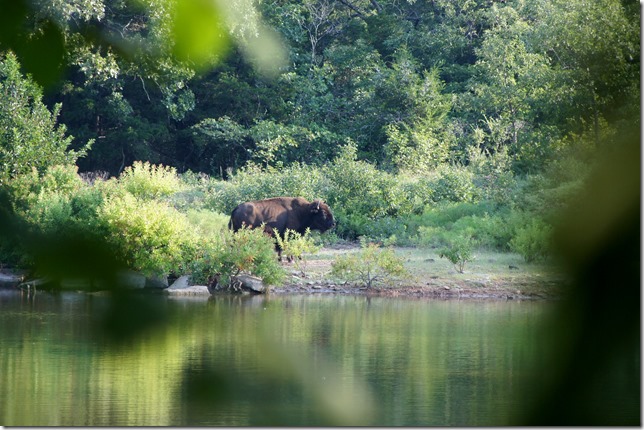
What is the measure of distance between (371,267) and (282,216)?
5.19 feet

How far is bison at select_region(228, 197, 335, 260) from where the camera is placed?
1355cm

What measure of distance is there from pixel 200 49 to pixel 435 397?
7.64 meters

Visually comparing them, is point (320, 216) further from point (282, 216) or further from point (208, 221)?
point (208, 221)

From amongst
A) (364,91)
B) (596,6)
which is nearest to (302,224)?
(596,6)

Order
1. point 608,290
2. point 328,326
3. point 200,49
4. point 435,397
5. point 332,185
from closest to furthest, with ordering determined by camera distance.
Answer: point 200,49
point 608,290
point 435,397
point 328,326
point 332,185

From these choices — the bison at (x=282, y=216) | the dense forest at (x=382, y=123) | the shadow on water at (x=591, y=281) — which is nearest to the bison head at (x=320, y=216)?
the bison at (x=282, y=216)

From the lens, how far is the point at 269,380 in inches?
198

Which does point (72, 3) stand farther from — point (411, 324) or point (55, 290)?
point (411, 324)

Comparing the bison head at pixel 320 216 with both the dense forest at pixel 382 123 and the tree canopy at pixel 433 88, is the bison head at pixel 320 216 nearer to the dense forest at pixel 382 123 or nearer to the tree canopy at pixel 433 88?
the dense forest at pixel 382 123

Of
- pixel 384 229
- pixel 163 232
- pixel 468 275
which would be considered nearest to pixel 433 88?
pixel 384 229

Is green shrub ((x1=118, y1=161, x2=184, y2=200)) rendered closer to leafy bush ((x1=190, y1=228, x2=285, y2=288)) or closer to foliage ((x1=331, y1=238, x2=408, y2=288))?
leafy bush ((x1=190, y1=228, x2=285, y2=288))

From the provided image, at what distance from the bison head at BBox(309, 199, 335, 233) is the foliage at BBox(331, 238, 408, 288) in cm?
85

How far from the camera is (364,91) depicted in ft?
69.2

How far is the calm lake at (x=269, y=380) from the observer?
7027mm
